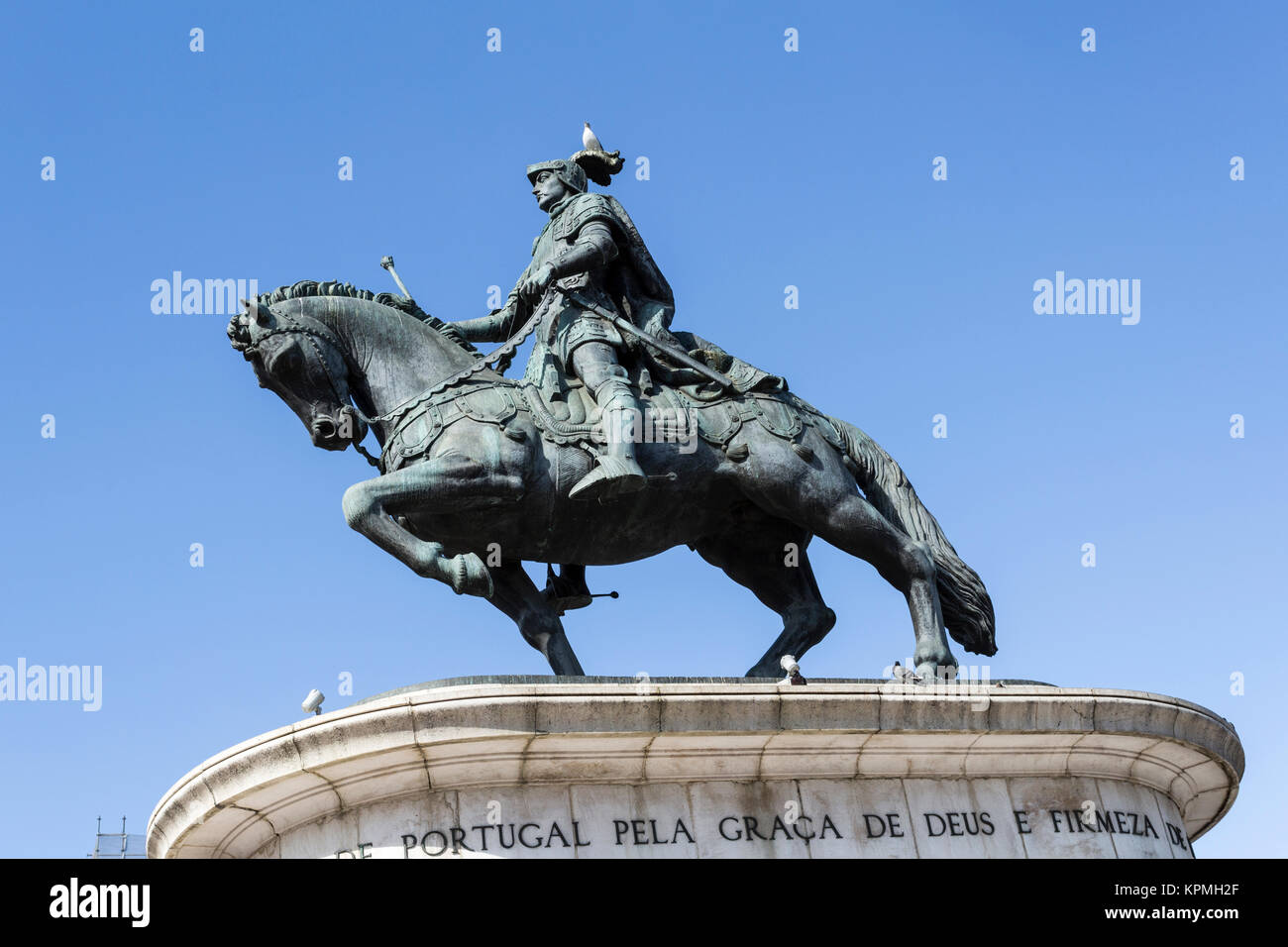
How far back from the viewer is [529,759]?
11812 millimetres

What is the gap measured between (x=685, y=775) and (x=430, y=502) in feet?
9.04

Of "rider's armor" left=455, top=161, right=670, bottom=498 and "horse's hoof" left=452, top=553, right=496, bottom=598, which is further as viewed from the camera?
"rider's armor" left=455, top=161, right=670, bottom=498

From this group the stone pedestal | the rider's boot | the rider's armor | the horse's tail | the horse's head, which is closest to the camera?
the stone pedestal

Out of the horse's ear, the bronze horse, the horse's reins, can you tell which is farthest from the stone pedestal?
the horse's ear

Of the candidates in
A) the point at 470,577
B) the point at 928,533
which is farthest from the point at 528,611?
the point at 928,533

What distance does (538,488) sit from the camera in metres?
13.4

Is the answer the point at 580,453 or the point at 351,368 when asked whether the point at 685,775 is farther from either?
the point at 351,368

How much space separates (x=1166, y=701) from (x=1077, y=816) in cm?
107

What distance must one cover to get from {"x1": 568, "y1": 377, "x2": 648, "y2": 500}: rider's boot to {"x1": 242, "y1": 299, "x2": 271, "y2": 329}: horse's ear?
2.62 m

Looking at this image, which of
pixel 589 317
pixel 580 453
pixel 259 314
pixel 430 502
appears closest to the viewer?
pixel 430 502

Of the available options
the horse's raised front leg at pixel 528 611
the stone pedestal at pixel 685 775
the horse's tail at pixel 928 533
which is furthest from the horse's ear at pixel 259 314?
the horse's tail at pixel 928 533

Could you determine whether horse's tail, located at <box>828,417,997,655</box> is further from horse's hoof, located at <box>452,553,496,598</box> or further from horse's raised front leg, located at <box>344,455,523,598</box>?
horse's hoof, located at <box>452,553,496,598</box>

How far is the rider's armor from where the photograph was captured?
13.4 metres
